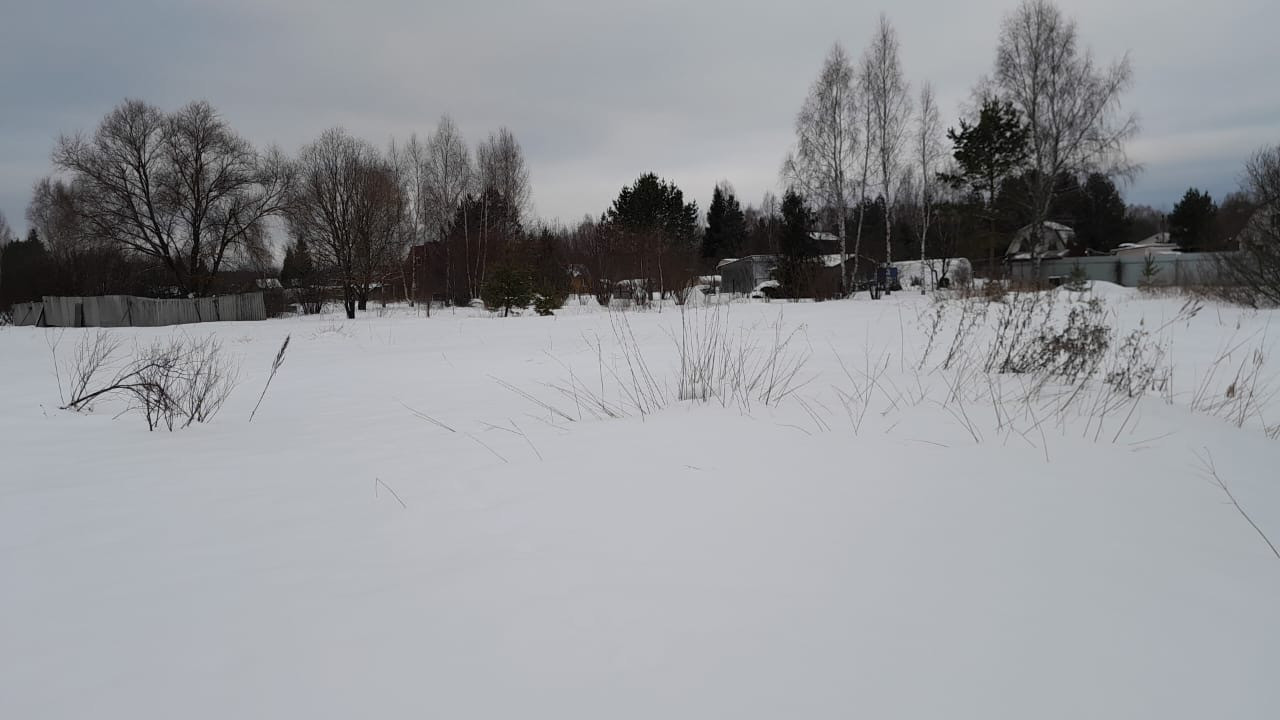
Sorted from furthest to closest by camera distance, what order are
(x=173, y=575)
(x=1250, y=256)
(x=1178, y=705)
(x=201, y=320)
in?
(x=201, y=320) → (x=1250, y=256) → (x=173, y=575) → (x=1178, y=705)

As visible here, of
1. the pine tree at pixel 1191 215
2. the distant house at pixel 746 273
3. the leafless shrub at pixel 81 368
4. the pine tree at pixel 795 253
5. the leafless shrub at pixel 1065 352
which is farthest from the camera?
the pine tree at pixel 1191 215

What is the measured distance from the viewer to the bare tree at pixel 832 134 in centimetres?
2203

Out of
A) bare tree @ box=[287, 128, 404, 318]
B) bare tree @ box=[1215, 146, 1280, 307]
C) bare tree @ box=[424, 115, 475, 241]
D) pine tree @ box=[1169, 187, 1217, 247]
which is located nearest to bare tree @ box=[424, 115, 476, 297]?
bare tree @ box=[424, 115, 475, 241]

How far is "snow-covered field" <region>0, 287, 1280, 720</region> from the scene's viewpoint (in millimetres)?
1248

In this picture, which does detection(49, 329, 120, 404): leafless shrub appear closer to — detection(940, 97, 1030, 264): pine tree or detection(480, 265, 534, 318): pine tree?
detection(480, 265, 534, 318): pine tree

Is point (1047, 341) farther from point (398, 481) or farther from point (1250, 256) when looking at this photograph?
point (1250, 256)

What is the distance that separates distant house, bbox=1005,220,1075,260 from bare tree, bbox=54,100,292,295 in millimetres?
28956

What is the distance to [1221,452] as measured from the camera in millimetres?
2748

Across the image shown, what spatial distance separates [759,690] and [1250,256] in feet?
50.8

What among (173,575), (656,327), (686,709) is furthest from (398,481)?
(656,327)

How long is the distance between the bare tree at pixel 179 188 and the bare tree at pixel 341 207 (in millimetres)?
1368

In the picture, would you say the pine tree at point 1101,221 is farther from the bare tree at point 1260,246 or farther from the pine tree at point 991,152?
the bare tree at point 1260,246

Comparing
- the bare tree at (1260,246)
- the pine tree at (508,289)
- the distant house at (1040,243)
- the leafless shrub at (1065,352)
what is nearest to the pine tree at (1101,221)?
Answer: the distant house at (1040,243)

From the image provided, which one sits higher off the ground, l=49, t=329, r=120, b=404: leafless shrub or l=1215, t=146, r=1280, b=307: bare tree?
l=1215, t=146, r=1280, b=307: bare tree
